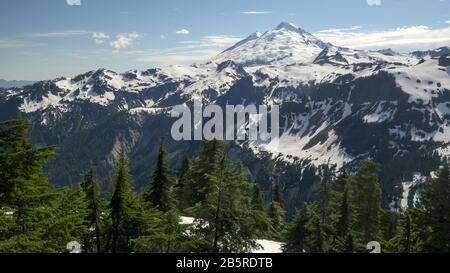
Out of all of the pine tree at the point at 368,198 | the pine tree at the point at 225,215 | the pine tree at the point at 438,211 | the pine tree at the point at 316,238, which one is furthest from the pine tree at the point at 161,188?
the pine tree at the point at 438,211

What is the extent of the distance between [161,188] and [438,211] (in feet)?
87.6

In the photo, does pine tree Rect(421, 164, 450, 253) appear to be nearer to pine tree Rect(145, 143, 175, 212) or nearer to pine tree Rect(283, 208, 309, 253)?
pine tree Rect(283, 208, 309, 253)

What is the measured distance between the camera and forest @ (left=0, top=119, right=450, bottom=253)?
19.5 m

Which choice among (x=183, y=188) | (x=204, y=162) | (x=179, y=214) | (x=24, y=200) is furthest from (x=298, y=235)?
(x=24, y=200)

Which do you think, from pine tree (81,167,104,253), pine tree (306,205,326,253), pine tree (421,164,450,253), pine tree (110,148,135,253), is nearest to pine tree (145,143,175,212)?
pine tree (110,148,135,253)

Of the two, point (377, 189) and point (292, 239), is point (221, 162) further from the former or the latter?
point (377, 189)

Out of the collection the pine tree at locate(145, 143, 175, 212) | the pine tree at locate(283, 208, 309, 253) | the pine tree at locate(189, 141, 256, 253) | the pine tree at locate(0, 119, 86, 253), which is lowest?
the pine tree at locate(283, 208, 309, 253)

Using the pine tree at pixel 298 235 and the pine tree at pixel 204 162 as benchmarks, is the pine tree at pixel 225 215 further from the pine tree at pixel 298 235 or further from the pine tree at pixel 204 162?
the pine tree at pixel 204 162

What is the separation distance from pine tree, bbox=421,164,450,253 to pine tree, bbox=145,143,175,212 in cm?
2475

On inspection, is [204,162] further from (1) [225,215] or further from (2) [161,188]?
(1) [225,215]

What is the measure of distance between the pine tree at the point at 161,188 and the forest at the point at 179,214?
106mm

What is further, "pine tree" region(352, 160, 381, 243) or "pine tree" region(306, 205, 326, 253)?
"pine tree" region(352, 160, 381, 243)
